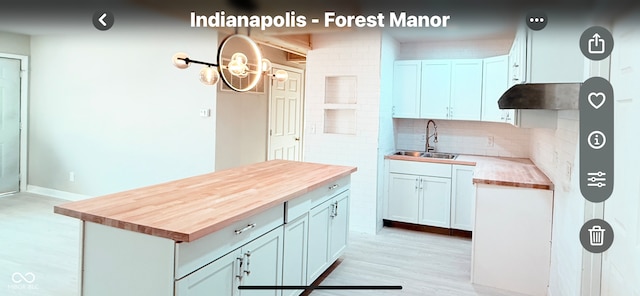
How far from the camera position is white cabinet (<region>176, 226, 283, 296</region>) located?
1.70m

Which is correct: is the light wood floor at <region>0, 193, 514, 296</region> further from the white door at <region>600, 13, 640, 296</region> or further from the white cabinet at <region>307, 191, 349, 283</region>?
the white door at <region>600, 13, 640, 296</region>

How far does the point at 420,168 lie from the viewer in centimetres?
433

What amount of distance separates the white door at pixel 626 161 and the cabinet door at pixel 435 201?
2737 mm

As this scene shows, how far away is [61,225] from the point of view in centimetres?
419

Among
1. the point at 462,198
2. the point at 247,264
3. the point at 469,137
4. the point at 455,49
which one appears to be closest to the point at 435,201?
the point at 462,198

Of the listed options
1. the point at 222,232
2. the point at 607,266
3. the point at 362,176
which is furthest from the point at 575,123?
the point at 362,176

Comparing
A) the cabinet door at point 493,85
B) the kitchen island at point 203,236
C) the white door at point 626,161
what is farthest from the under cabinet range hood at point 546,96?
the cabinet door at point 493,85

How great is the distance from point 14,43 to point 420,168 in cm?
548

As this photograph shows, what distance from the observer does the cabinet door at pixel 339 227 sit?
308 centimetres

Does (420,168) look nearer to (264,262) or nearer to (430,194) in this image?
(430,194)

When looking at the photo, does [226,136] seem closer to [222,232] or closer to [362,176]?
[362,176]

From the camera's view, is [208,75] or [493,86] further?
[493,86]

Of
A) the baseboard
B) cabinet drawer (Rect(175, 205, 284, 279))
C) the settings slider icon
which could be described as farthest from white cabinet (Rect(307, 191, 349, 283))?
the baseboard

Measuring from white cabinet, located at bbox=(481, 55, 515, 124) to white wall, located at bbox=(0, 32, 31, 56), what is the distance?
5.89 meters
